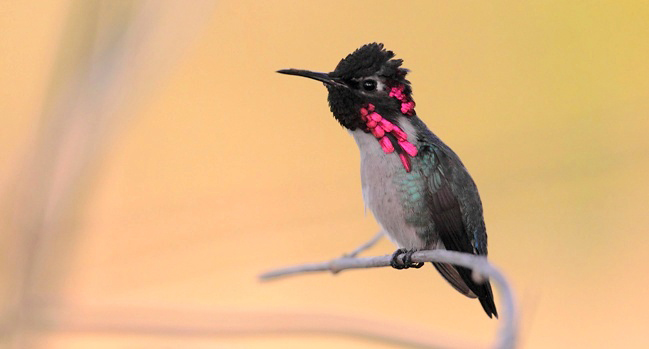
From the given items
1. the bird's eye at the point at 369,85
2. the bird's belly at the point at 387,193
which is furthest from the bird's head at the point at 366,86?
the bird's belly at the point at 387,193

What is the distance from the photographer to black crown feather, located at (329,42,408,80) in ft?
5.42

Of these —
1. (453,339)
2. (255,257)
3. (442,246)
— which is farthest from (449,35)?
(453,339)

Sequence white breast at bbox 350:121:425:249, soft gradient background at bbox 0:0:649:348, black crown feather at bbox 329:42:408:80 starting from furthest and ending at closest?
soft gradient background at bbox 0:0:649:348 → white breast at bbox 350:121:425:249 → black crown feather at bbox 329:42:408:80

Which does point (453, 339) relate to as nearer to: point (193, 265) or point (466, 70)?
point (193, 265)

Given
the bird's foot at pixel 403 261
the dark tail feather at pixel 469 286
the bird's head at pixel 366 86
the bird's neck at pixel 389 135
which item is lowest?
the dark tail feather at pixel 469 286

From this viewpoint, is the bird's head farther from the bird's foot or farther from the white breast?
the bird's foot

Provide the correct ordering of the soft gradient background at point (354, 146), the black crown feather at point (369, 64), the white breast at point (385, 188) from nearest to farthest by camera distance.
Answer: the black crown feather at point (369, 64) → the white breast at point (385, 188) → the soft gradient background at point (354, 146)

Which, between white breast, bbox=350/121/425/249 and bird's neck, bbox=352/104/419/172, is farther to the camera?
white breast, bbox=350/121/425/249

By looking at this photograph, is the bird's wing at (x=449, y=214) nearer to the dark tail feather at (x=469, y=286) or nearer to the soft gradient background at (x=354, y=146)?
the dark tail feather at (x=469, y=286)

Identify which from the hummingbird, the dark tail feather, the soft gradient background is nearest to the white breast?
the hummingbird

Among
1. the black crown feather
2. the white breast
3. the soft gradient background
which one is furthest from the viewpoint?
the soft gradient background

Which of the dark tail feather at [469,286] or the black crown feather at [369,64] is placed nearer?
the black crown feather at [369,64]

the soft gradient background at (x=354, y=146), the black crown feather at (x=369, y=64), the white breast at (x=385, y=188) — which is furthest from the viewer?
the soft gradient background at (x=354, y=146)

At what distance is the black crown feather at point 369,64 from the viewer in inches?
65.0
